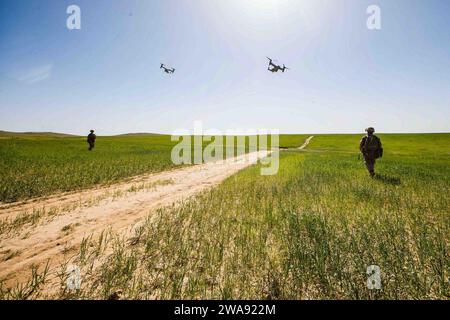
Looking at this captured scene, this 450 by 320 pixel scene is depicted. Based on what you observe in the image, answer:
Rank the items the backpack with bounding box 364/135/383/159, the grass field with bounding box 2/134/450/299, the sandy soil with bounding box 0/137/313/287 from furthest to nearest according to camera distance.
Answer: the backpack with bounding box 364/135/383/159 → the sandy soil with bounding box 0/137/313/287 → the grass field with bounding box 2/134/450/299

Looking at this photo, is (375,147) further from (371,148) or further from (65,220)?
(65,220)

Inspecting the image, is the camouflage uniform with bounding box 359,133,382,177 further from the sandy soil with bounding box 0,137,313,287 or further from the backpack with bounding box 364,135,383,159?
the sandy soil with bounding box 0,137,313,287

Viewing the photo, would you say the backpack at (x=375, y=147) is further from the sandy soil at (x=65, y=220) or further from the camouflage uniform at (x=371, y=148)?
the sandy soil at (x=65, y=220)

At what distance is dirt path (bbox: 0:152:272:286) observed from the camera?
4008 mm

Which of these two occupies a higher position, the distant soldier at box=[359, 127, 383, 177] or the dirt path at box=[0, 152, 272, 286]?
the distant soldier at box=[359, 127, 383, 177]

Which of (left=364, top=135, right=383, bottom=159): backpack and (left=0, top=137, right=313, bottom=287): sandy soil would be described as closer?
(left=0, top=137, right=313, bottom=287): sandy soil

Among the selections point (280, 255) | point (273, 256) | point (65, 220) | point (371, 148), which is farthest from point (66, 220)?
point (371, 148)

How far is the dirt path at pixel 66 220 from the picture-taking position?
4008mm

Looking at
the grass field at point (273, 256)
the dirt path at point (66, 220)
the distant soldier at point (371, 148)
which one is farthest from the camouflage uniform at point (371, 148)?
the dirt path at point (66, 220)

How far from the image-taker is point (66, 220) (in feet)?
20.0

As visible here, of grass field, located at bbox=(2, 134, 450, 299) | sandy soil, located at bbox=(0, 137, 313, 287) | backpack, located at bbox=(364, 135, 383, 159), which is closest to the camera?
grass field, located at bbox=(2, 134, 450, 299)

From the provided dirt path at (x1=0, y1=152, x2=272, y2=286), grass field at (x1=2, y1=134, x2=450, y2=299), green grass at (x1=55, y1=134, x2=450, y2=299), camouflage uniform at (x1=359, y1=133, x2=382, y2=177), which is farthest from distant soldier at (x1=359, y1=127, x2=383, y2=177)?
dirt path at (x1=0, y1=152, x2=272, y2=286)
